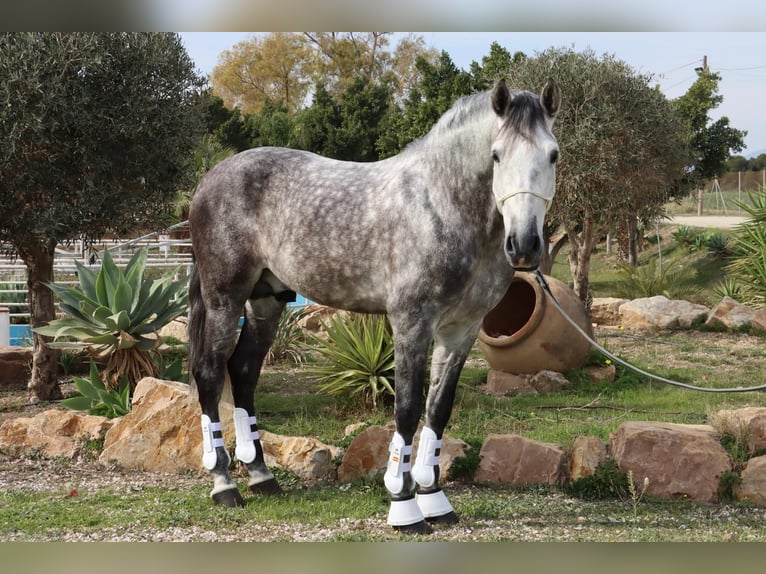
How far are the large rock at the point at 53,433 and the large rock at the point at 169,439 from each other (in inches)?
12.8

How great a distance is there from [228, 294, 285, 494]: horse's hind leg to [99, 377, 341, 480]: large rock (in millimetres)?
450

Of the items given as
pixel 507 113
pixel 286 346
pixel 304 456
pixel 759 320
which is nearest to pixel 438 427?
pixel 304 456

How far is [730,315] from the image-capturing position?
12008 mm

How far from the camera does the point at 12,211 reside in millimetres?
7004

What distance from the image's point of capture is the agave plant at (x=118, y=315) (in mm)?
7008

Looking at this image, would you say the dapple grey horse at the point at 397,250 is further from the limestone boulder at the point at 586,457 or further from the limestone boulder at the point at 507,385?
the limestone boulder at the point at 507,385

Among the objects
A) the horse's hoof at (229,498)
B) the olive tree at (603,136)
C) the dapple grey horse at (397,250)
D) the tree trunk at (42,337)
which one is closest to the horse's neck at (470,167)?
the dapple grey horse at (397,250)

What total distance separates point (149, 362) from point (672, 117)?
29.6 ft

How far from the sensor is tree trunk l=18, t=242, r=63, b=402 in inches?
312

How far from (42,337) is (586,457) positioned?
550 centimetres

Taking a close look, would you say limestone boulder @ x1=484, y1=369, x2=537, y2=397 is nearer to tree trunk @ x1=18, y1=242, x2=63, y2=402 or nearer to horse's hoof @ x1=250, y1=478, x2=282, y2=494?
horse's hoof @ x1=250, y1=478, x2=282, y2=494

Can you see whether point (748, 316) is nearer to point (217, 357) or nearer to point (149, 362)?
point (149, 362)

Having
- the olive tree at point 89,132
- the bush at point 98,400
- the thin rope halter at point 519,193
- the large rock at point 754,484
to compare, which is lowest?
the large rock at point 754,484

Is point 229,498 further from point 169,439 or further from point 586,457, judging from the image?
point 586,457
